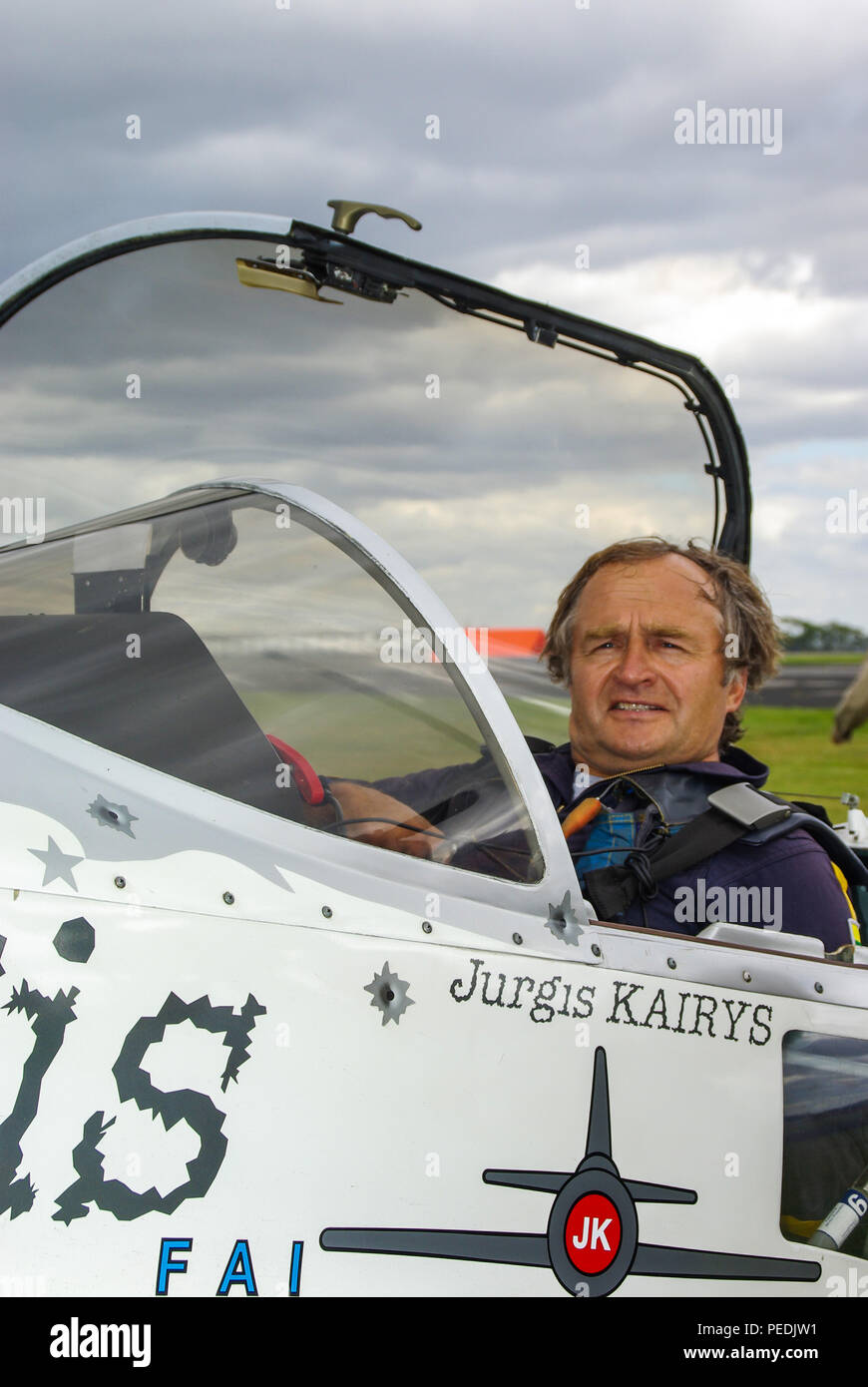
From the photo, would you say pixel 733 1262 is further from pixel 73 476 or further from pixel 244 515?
pixel 73 476

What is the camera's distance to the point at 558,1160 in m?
1.39

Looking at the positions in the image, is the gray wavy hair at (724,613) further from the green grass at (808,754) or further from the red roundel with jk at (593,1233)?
the green grass at (808,754)

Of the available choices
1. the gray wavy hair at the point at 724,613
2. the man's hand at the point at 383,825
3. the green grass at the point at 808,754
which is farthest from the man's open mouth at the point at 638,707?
the green grass at the point at 808,754

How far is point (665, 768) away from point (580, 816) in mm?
229

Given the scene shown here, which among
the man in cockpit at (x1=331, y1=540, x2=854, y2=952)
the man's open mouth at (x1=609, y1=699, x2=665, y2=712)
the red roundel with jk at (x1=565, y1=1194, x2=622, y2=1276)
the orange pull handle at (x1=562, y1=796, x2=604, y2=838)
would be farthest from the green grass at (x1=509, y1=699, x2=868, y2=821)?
the red roundel with jk at (x1=565, y1=1194, x2=622, y2=1276)

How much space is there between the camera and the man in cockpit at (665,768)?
1801mm

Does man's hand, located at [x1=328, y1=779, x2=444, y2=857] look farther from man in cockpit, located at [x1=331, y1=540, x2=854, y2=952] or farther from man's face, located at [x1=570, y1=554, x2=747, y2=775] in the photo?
man's face, located at [x1=570, y1=554, x2=747, y2=775]

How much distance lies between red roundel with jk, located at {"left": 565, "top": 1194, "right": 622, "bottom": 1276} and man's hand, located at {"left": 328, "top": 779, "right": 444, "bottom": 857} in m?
0.46

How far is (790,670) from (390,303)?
27.2 metres

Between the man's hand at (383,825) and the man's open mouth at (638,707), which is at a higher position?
the man's open mouth at (638,707)

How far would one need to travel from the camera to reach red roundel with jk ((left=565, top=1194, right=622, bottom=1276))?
1398mm

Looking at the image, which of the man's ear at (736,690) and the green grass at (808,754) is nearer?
the man's ear at (736,690)

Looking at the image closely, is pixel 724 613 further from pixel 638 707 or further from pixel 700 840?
pixel 700 840

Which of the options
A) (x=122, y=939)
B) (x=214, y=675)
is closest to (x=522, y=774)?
(x=214, y=675)
